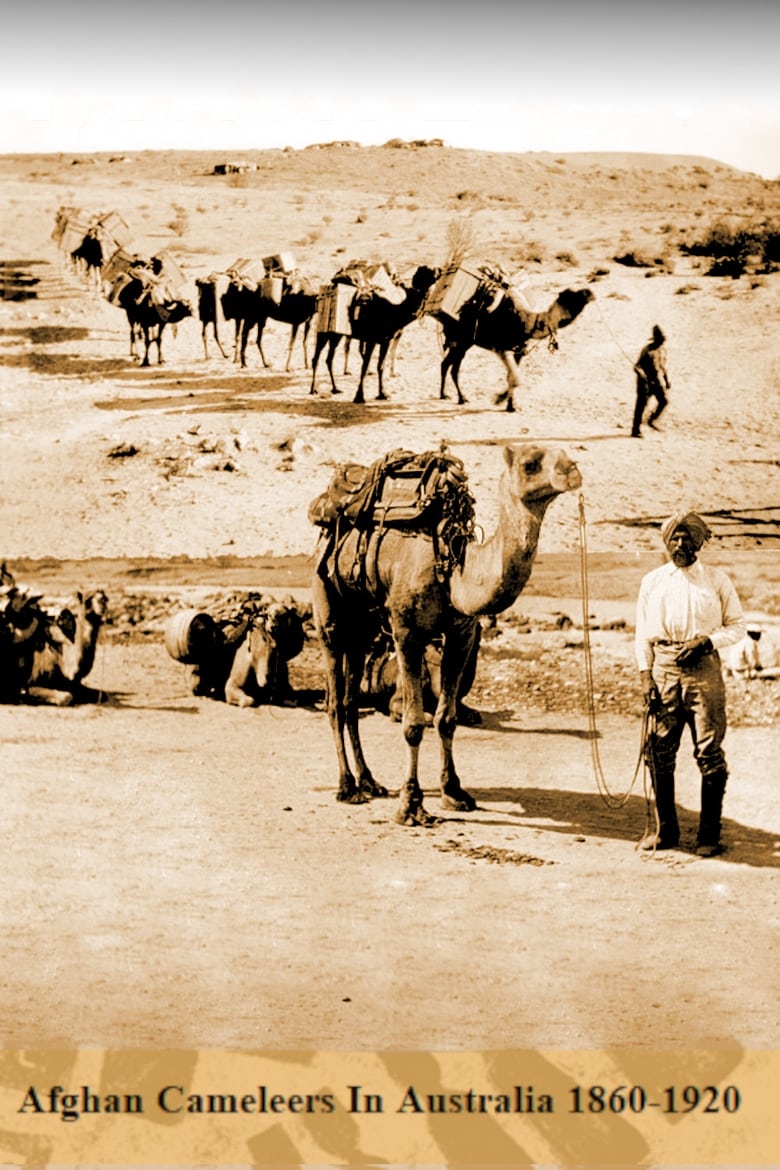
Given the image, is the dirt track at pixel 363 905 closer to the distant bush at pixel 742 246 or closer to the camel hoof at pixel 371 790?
the camel hoof at pixel 371 790

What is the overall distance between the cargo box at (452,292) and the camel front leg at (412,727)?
22.7 ft

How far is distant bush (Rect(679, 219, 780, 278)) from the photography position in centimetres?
1728

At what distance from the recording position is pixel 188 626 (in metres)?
12.6

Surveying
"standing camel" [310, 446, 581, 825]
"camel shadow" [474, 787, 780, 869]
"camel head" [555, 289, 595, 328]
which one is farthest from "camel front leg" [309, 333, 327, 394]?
"camel shadow" [474, 787, 780, 869]

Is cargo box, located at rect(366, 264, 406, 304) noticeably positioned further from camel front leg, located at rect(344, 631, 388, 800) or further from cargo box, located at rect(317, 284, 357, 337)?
camel front leg, located at rect(344, 631, 388, 800)

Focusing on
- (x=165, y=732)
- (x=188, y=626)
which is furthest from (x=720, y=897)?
(x=188, y=626)

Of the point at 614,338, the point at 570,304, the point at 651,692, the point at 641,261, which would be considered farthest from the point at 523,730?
the point at 641,261

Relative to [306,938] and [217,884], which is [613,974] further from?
[217,884]

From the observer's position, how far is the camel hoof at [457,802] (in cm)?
983

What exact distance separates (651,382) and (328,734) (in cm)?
594

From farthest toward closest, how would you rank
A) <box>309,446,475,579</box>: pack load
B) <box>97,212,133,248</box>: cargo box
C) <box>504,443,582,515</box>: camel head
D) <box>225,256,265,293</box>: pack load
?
<box>97,212,133,248</box>: cargo box → <box>225,256,265,293</box>: pack load → <box>309,446,475,579</box>: pack load → <box>504,443,582,515</box>: camel head

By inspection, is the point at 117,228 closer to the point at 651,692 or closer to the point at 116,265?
the point at 116,265

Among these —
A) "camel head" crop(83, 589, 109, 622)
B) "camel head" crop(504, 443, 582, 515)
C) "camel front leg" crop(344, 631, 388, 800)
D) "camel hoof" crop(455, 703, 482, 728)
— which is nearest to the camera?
"camel head" crop(504, 443, 582, 515)

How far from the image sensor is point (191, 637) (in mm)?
12648
